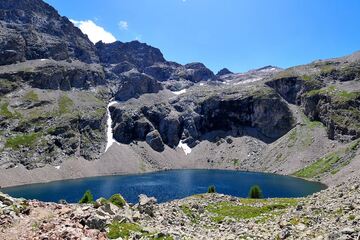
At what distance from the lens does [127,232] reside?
2772 centimetres

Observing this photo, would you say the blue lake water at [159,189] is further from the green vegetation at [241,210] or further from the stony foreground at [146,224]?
the stony foreground at [146,224]

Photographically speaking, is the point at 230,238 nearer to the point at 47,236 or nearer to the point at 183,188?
the point at 47,236

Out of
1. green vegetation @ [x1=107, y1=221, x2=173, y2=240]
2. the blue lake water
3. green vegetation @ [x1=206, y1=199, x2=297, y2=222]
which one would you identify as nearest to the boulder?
green vegetation @ [x1=206, y1=199, x2=297, y2=222]

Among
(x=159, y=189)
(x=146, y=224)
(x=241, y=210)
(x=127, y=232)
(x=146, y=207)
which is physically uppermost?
(x=146, y=207)

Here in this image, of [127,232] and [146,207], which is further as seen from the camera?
[146,207]

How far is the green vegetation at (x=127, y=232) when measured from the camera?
87.5 feet

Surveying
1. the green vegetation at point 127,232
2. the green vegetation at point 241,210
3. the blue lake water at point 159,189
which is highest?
the green vegetation at point 127,232

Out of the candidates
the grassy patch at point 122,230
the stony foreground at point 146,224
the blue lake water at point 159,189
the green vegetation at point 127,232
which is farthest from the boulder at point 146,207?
the blue lake water at point 159,189

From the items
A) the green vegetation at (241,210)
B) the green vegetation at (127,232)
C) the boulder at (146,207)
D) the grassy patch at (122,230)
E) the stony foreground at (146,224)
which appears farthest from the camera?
the green vegetation at (241,210)

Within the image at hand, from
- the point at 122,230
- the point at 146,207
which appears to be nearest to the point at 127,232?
the point at 122,230

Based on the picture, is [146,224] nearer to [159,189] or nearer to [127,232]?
[127,232]

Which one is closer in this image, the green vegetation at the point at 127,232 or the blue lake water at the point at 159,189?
the green vegetation at the point at 127,232

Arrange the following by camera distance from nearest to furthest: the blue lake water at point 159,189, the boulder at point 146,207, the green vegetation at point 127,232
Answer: the green vegetation at point 127,232 < the boulder at point 146,207 < the blue lake water at point 159,189

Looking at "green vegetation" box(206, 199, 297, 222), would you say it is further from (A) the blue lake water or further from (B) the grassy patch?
(A) the blue lake water
